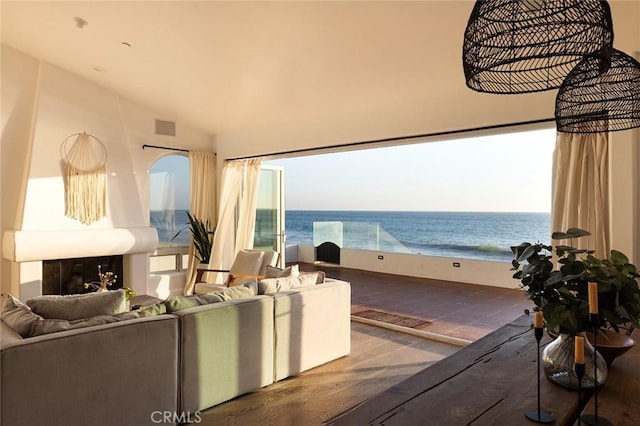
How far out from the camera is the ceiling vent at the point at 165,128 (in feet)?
21.5

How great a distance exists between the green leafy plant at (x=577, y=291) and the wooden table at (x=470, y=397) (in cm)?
23

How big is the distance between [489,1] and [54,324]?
2.60 meters

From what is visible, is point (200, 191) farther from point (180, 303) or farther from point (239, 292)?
point (180, 303)

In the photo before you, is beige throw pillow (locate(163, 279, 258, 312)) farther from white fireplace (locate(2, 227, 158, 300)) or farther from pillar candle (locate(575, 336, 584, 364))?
white fireplace (locate(2, 227, 158, 300))

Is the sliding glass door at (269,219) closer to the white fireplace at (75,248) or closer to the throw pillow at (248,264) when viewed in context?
the throw pillow at (248,264)

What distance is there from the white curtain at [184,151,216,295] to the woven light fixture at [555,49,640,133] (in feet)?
19.3

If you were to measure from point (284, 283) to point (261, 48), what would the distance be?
2.31 m

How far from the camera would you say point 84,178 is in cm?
538

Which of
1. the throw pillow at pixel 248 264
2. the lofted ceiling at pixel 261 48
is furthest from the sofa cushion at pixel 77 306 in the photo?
the throw pillow at pixel 248 264

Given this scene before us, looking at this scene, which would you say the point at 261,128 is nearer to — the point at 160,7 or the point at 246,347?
the point at 160,7

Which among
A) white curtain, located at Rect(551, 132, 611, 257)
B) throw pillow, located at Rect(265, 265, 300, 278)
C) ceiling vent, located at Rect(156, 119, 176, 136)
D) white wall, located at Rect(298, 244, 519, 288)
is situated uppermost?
ceiling vent, located at Rect(156, 119, 176, 136)

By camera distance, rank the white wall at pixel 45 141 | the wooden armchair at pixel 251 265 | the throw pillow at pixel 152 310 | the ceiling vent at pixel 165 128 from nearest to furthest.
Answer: the throw pillow at pixel 152 310 < the white wall at pixel 45 141 < the wooden armchair at pixel 251 265 < the ceiling vent at pixel 165 128

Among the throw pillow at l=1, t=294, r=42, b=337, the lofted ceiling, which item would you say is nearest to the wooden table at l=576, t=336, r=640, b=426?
the lofted ceiling

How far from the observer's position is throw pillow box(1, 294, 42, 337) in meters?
2.24
